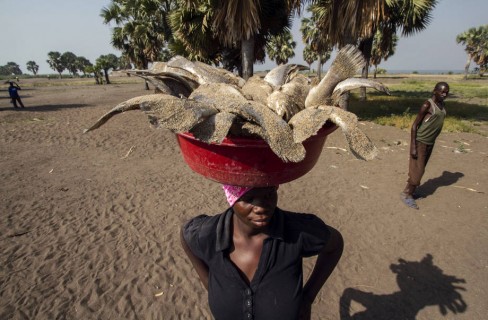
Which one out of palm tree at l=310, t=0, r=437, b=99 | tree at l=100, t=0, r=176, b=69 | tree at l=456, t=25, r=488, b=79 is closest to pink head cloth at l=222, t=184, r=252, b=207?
palm tree at l=310, t=0, r=437, b=99

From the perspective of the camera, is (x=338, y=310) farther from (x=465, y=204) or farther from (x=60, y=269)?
(x=465, y=204)

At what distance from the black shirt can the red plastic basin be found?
2.07ft

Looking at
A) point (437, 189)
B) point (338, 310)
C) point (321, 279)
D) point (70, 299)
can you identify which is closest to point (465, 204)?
point (437, 189)

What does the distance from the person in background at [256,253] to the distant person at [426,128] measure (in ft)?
12.9

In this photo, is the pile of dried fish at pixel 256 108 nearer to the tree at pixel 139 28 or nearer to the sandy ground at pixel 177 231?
the sandy ground at pixel 177 231

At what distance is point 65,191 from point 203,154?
19.7 feet

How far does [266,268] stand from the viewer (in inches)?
59.4

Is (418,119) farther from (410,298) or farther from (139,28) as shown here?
(139,28)

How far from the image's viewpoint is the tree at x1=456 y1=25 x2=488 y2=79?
163ft

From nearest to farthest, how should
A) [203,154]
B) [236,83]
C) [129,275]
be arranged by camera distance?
[203,154], [236,83], [129,275]

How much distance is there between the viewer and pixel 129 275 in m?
3.50

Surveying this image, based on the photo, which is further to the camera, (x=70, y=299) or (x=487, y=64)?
(x=487, y=64)

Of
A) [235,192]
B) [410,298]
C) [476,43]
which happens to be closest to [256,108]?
[235,192]

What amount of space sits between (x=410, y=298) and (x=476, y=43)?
68403 mm
